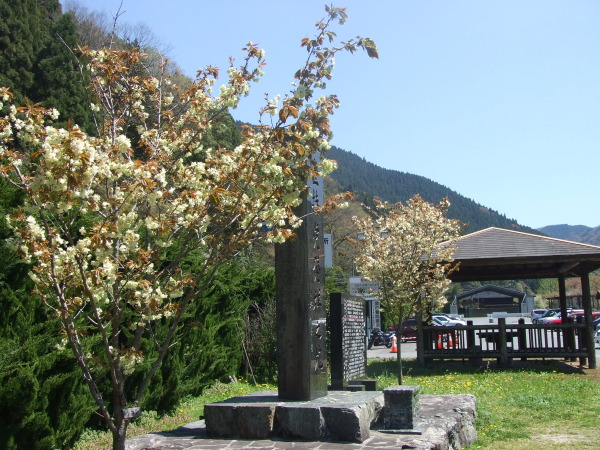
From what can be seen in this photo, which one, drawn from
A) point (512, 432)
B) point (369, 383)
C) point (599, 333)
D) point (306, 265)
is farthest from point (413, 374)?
point (599, 333)

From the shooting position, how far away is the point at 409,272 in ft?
40.6

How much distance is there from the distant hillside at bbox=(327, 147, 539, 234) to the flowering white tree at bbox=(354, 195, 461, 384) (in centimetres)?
10870

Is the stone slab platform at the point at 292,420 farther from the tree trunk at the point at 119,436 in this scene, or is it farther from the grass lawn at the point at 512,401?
the tree trunk at the point at 119,436

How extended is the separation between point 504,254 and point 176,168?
13.1 meters

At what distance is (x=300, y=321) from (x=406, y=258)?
238 inches

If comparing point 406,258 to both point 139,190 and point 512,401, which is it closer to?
point 512,401

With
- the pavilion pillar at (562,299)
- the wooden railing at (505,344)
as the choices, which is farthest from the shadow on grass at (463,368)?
the pavilion pillar at (562,299)

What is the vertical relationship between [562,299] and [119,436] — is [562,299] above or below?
above

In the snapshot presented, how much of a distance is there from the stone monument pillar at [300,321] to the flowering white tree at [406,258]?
4952mm

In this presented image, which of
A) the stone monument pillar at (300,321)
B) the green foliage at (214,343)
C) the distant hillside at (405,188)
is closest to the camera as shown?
the stone monument pillar at (300,321)

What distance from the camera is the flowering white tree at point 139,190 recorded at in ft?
12.2

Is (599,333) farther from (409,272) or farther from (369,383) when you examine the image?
(369,383)

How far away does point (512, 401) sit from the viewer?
10.5 metres

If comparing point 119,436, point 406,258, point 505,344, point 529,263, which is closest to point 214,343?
point 406,258
